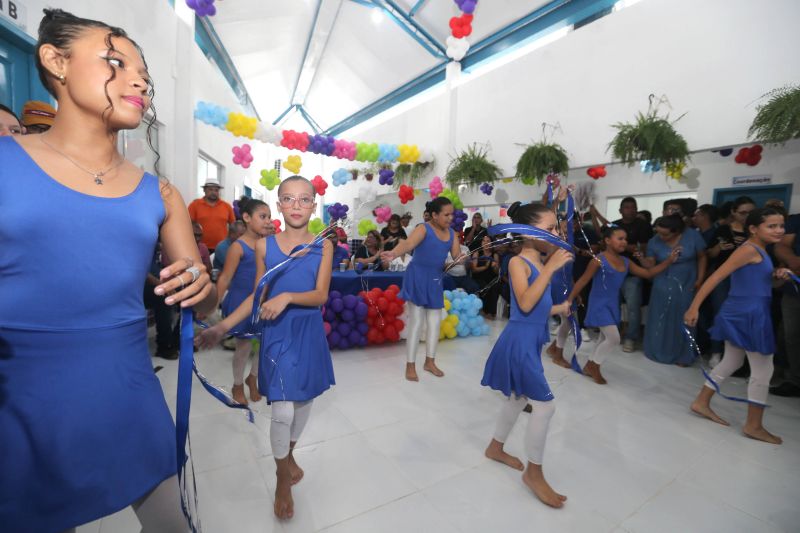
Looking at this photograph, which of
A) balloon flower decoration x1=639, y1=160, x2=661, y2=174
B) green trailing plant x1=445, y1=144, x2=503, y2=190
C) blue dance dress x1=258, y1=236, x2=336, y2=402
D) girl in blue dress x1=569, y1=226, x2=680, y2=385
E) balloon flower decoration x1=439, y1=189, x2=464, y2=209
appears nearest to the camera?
blue dance dress x1=258, y1=236, x2=336, y2=402

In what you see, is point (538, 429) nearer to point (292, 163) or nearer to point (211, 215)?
point (211, 215)

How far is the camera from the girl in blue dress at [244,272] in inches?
105

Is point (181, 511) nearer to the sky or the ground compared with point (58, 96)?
nearer to the ground

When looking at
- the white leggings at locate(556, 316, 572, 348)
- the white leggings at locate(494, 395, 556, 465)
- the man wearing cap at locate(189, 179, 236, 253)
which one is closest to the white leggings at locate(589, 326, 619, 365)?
the white leggings at locate(556, 316, 572, 348)

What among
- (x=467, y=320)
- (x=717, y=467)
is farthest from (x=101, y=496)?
Answer: (x=467, y=320)

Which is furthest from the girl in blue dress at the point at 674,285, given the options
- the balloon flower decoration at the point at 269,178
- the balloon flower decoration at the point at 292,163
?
the balloon flower decoration at the point at 269,178

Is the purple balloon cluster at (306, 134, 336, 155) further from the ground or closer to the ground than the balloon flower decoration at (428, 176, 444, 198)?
further from the ground

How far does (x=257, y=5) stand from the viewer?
25.7 ft

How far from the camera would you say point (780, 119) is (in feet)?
11.8

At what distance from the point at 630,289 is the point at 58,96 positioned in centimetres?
530

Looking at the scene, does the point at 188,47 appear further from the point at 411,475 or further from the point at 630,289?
the point at 630,289

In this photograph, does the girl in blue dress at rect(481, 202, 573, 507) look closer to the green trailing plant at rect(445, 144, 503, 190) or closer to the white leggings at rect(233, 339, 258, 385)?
the white leggings at rect(233, 339, 258, 385)

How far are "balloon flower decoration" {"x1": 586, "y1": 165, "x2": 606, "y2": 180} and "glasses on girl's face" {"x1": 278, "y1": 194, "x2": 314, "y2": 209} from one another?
17.2 ft

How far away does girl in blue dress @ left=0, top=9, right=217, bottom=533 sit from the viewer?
73cm
